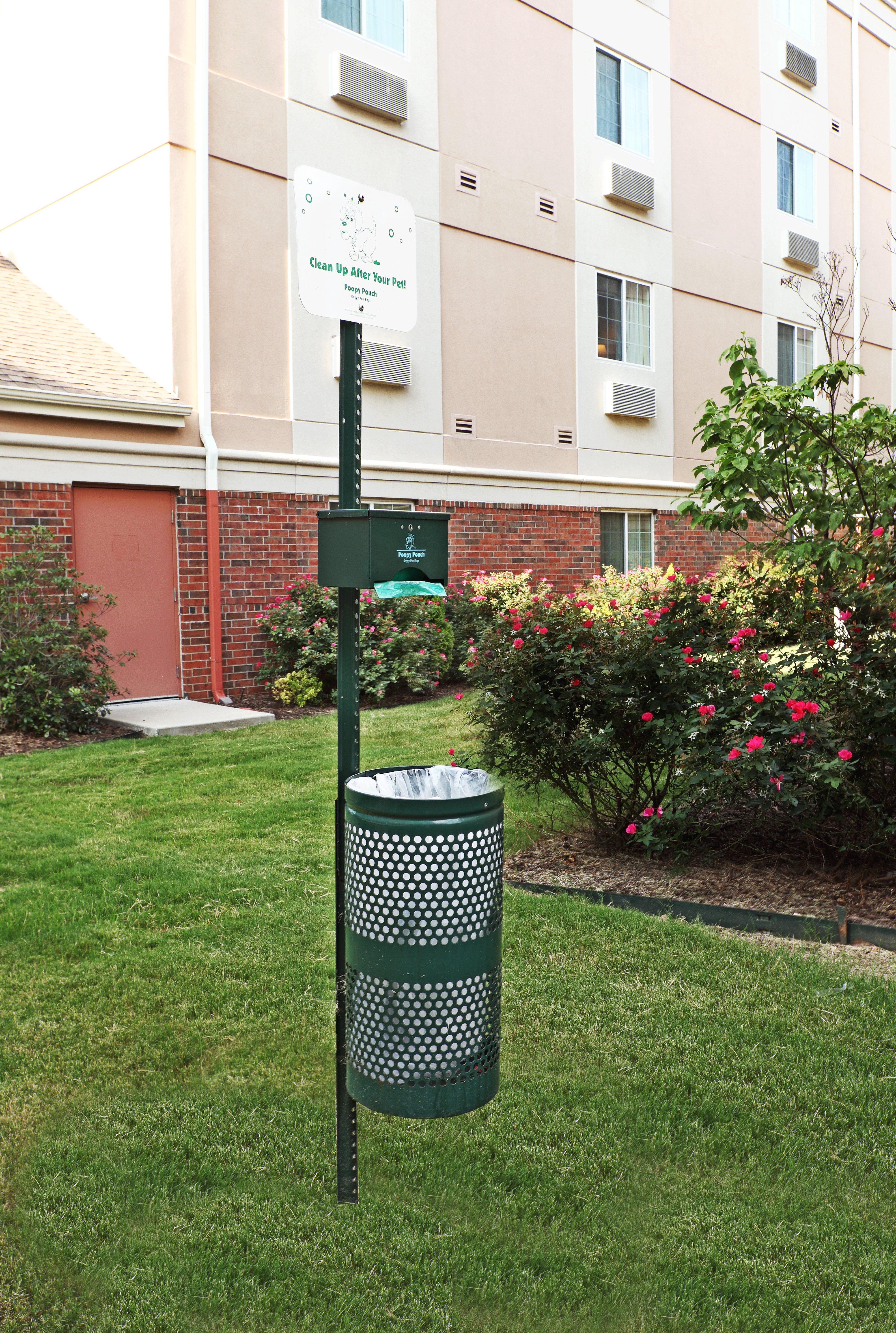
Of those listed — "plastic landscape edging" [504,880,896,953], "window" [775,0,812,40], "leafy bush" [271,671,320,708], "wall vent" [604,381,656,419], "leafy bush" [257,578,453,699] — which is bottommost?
"plastic landscape edging" [504,880,896,953]

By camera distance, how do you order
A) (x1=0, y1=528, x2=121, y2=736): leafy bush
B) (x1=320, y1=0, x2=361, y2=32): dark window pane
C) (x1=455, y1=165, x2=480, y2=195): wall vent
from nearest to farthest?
1. (x1=0, y1=528, x2=121, y2=736): leafy bush
2. (x1=320, y1=0, x2=361, y2=32): dark window pane
3. (x1=455, y1=165, x2=480, y2=195): wall vent

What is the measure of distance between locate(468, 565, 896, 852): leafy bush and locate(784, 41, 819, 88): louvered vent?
19026 mm

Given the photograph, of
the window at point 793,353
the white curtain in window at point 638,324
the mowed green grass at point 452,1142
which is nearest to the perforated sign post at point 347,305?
the mowed green grass at point 452,1142

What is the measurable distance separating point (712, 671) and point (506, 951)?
73.2 inches

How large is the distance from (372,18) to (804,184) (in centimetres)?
1145

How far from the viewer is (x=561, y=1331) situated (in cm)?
257

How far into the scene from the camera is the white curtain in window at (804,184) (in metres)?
21.6

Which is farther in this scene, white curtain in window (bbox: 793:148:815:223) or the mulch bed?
white curtain in window (bbox: 793:148:815:223)

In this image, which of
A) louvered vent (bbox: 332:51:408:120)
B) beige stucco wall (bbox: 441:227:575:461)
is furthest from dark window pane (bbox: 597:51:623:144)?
louvered vent (bbox: 332:51:408:120)

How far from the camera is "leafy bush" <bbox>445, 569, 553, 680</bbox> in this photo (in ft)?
44.2

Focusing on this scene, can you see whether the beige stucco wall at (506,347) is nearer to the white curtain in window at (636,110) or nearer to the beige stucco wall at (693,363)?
the beige stucco wall at (693,363)

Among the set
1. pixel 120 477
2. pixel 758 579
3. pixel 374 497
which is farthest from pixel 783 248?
pixel 758 579

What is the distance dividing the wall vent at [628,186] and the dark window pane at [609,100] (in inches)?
22.7

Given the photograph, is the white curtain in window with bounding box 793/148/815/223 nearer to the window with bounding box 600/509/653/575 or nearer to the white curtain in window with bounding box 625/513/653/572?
the white curtain in window with bounding box 625/513/653/572
